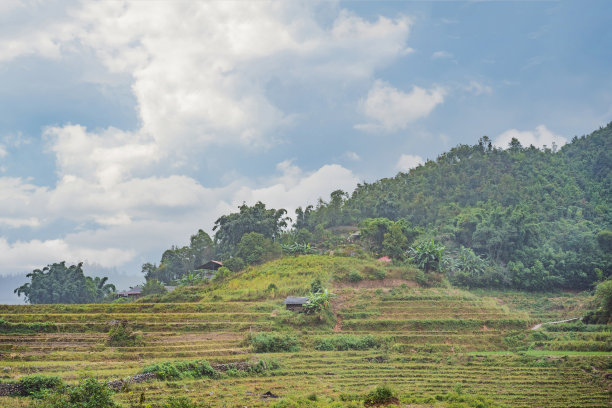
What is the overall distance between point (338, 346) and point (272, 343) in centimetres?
445

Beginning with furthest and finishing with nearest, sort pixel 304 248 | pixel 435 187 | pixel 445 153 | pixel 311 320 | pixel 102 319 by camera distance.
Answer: pixel 445 153
pixel 435 187
pixel 304 248
pixel 311 320
pixel 102 319

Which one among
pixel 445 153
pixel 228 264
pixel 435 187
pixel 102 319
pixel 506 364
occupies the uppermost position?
pixel 445 153

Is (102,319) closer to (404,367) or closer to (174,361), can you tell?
(174,361)

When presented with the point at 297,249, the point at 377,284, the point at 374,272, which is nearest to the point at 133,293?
the point at 297,249

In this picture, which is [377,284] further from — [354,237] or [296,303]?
[354,237]

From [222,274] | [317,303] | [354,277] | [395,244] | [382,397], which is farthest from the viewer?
[395,244]

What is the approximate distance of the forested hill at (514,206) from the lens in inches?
2047

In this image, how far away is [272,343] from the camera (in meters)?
30.8

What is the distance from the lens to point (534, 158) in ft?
287

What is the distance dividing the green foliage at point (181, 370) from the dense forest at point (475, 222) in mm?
26976

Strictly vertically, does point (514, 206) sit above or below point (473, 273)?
above

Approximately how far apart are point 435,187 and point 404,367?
195 feet

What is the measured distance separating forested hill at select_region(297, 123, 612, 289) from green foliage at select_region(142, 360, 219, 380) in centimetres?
3598

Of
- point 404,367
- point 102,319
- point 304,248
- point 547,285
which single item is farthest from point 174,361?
point 547,285
